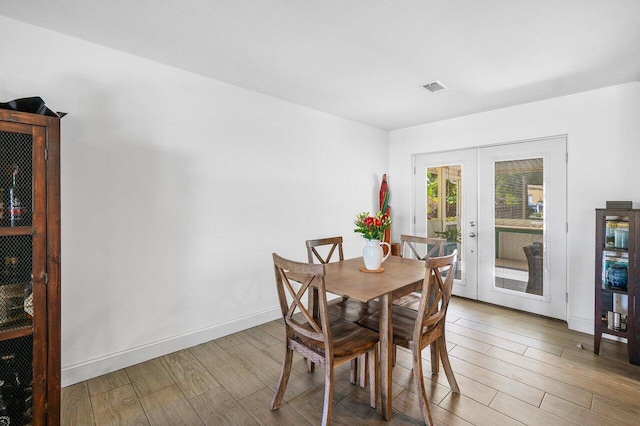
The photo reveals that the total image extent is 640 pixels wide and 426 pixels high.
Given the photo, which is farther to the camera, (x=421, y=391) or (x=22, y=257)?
(x=421, y=391)

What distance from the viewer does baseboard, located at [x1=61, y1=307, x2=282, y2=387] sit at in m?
2.24

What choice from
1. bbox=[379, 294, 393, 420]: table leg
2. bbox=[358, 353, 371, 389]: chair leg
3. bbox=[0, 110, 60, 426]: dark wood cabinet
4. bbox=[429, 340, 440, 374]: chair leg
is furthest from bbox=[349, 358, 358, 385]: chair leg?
bbox=[0, 110, 60, 426]: dark wood cabinet

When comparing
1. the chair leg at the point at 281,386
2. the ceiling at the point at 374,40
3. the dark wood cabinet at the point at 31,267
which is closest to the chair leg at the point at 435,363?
the chair leg at the point at 281,386

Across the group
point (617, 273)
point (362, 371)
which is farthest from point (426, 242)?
point (617, 273)

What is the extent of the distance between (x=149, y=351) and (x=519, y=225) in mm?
4161

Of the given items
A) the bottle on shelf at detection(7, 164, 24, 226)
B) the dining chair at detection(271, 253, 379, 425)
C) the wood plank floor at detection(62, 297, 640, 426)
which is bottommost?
the wood plank floor at detection(62, 297, 640, 426)

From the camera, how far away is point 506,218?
12.4ft

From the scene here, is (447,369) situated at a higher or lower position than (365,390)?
higher

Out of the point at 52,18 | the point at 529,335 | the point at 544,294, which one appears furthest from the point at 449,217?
the point at 52,18

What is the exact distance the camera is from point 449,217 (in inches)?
170

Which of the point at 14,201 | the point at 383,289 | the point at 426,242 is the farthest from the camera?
the point at 426,242

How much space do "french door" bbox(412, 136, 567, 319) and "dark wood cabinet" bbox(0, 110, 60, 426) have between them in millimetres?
4220

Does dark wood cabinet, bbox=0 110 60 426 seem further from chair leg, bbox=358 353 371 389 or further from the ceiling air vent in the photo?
the ceiling air vent

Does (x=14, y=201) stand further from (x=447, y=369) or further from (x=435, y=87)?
(x=435, y=87)
